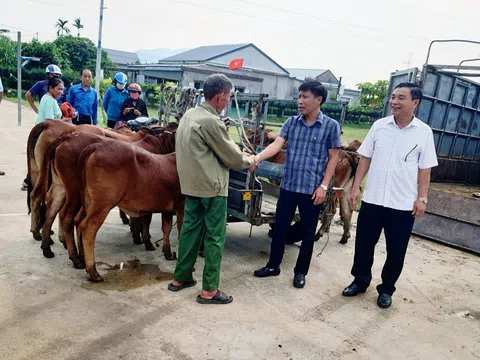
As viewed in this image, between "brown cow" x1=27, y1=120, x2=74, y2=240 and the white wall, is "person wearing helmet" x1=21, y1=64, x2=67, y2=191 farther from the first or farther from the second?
the white wall

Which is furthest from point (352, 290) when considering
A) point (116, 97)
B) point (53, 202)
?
point (116, 97)

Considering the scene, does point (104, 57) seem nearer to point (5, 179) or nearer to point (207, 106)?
point (5, 179)

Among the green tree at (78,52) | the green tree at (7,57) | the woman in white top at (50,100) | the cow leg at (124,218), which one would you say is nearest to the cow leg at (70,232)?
the cow leg at (124,218)

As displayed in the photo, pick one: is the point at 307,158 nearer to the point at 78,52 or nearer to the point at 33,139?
the point at 33,139

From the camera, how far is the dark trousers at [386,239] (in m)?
3.68

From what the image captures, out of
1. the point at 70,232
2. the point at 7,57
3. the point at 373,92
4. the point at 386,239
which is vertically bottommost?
the point at 70,232

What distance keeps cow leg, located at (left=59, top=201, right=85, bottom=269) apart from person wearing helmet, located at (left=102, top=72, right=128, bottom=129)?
323 cm

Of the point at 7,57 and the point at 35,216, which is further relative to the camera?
the point at 7,57

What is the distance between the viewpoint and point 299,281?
4.05 metres

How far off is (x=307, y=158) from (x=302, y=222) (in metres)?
0.66

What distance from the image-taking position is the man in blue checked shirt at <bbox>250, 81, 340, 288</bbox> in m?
3.76

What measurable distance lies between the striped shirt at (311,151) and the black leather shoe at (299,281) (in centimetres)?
93

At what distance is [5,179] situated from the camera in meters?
6.84

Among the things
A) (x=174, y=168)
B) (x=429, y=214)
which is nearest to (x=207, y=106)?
(x=174, y=168)
